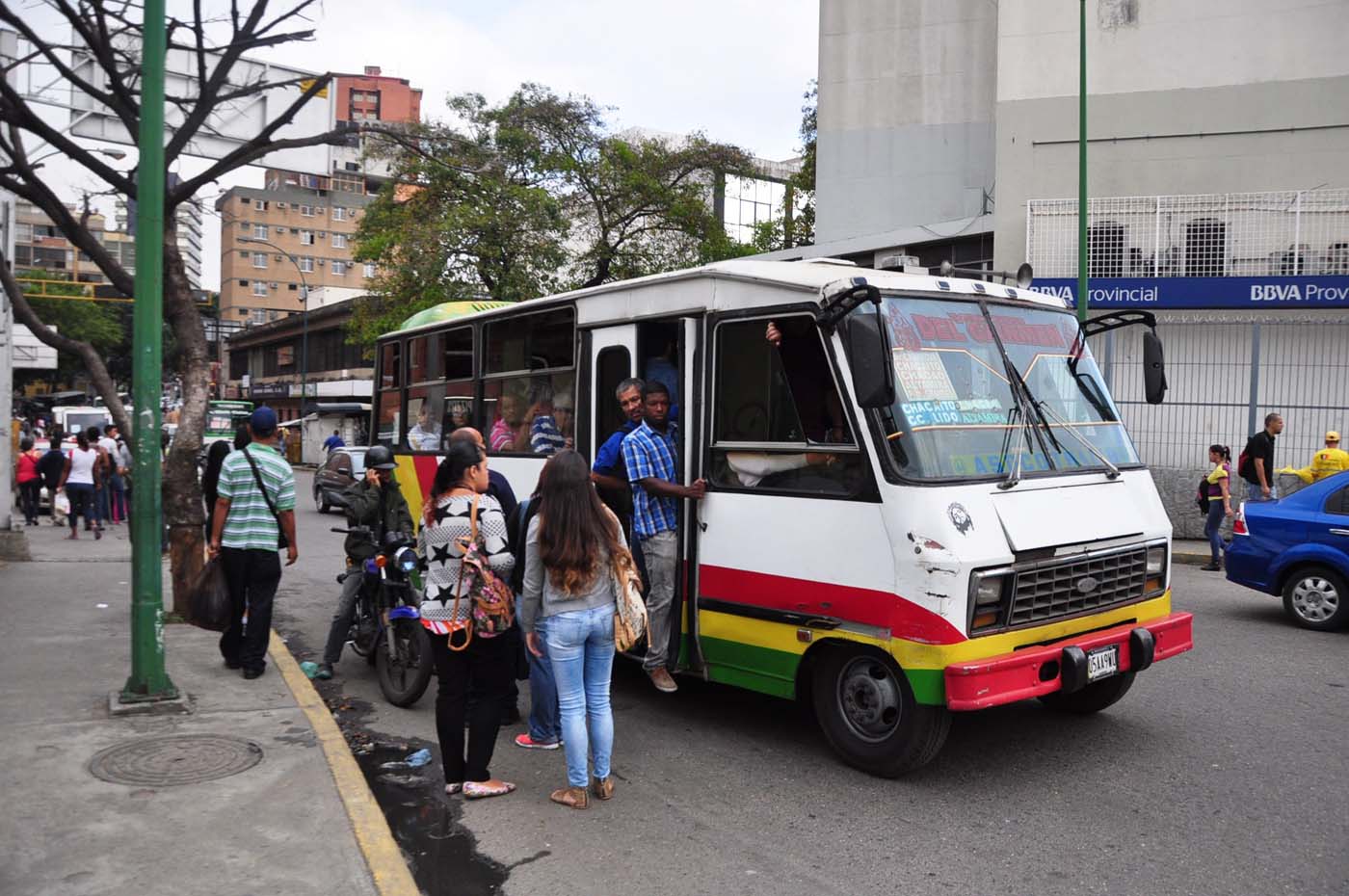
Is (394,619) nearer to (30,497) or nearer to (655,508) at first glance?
(655,508)

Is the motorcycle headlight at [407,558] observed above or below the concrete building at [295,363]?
below

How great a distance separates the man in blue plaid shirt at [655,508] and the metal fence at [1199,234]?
1358cm

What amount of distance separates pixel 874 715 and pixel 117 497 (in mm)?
19076

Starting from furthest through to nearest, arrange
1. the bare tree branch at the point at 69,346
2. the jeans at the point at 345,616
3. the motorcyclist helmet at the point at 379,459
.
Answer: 1. the bare tree branch at the point at 69,346
2. the jeans at the point at 345,616
3. the motorcyclist helmet at the point at 379,459

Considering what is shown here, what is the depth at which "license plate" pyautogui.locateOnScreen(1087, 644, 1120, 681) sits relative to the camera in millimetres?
5375

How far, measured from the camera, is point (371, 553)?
7430mm

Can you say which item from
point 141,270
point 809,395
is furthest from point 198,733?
point 809,395

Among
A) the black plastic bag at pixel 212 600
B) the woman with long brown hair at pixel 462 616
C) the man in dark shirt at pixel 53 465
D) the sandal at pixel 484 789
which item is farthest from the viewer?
the man in dark shirt at pixel 53 465

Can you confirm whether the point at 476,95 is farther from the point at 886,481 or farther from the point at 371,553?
the point at 886,481

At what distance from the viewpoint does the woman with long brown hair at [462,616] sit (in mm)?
5047

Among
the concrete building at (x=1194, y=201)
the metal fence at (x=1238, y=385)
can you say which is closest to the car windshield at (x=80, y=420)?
the concrete building at (x=1194, y=201)

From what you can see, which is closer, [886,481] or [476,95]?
[886,481]

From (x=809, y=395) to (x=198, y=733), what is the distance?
12.6ft

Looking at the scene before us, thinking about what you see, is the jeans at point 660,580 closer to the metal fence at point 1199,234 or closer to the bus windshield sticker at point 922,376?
the bus windshield sticker at point 922,376
